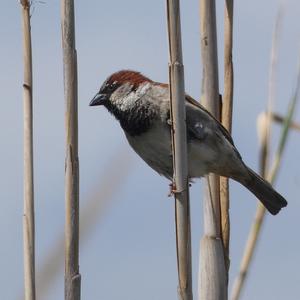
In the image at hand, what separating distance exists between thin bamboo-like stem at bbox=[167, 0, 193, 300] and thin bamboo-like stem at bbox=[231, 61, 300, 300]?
0.57 feet

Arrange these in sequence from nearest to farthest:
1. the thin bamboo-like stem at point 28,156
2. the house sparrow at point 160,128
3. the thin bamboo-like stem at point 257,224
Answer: the thin bamboo-like stem at point 257,224, the thin bamboo-like stem at point 28,156, the house sparrow at point 160,128

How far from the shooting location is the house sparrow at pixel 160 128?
10.7ft

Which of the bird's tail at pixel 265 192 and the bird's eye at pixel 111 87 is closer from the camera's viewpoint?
the bird's eye at pixel 111 87

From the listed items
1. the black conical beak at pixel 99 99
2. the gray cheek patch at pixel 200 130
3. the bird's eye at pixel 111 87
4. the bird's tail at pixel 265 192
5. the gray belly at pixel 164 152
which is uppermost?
the bird's eye at pixel 111 87

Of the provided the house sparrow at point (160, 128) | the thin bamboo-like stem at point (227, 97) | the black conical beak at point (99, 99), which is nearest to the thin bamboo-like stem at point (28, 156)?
the thin bamboo-like stem at point (227, 97)

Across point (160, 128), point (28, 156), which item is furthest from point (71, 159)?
point (160, 128)

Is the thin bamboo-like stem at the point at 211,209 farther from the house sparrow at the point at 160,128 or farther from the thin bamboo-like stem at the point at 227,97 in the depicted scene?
the house sparrow at the point at 160,128

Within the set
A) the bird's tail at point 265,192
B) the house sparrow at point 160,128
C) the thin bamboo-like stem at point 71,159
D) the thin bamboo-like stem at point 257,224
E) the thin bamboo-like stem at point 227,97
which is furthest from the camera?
the bird's tail at point 265,192

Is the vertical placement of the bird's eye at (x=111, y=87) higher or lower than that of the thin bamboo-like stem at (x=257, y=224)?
higher

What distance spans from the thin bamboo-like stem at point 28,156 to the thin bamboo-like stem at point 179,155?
16.2 inches

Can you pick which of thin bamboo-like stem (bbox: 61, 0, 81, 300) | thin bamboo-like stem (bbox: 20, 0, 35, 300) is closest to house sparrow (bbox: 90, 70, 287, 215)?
thin bamboo-like stem (bbox: 20, 0, 35, 300)

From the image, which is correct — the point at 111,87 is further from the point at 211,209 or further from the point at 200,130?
the point at 211,209

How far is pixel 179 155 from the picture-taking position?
74.3 inches

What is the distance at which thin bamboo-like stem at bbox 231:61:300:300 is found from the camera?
148 centimetres
